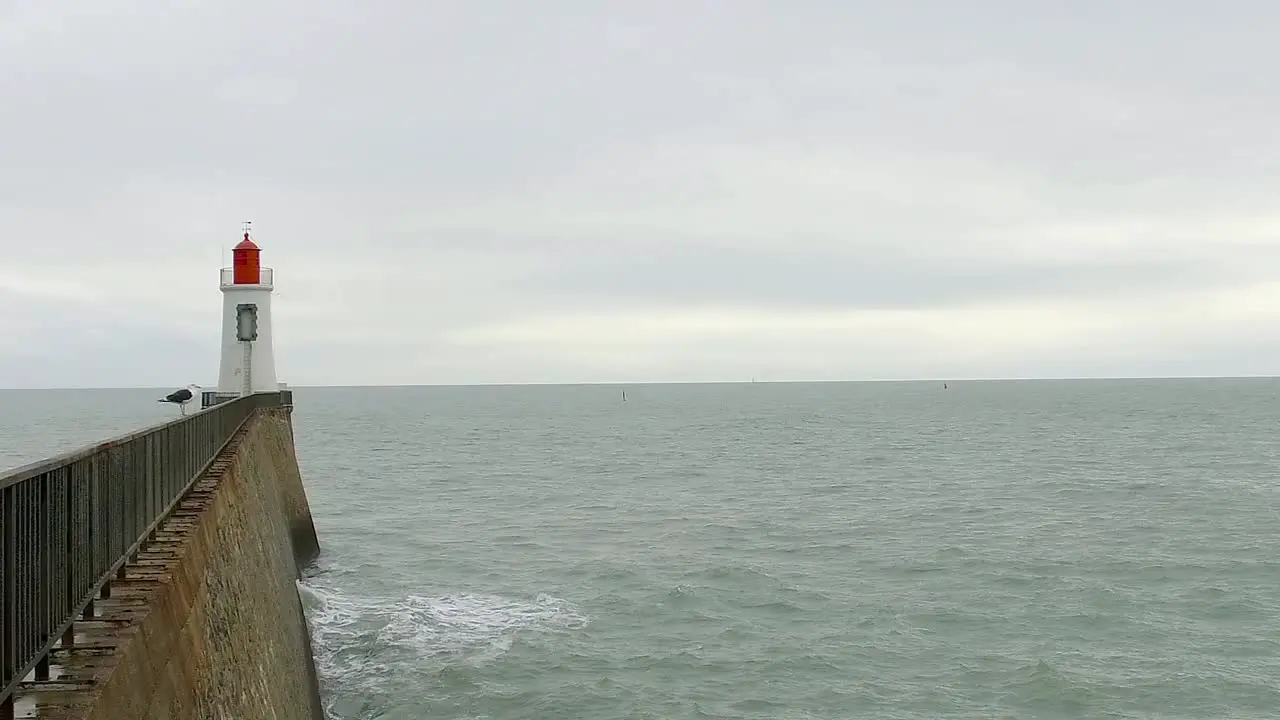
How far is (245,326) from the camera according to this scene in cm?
3272

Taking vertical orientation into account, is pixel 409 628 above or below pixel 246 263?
below

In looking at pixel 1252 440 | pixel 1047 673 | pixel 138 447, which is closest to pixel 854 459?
pixel 1252 440

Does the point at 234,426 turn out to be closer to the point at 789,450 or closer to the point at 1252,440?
the point at 789,450

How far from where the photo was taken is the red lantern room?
3262 centimetres

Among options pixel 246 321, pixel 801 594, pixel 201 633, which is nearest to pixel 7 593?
pixel 201 633

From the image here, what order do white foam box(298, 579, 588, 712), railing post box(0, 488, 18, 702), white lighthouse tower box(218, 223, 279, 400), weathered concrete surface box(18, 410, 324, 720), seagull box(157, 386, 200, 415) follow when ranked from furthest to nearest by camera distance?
1. white lighthouse tower box(218, 223, 279, 400)
2. seagull box(157, 386, 200, 415)
3. white foam box(298, 579, 588, 712)
4. weathered concrete surface box(18, 410, 324, 720)
5. railing post box(0, 488, 18, 702)

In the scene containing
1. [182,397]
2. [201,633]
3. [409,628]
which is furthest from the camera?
[182,397]

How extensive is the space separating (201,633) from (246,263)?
2675cm

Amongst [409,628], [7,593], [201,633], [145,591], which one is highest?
[7,593]

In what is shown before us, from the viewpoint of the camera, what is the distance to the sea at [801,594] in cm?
1788

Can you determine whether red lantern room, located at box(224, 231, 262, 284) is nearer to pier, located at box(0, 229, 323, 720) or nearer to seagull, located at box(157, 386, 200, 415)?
seagull, located at box(157, 386, 200, 415)

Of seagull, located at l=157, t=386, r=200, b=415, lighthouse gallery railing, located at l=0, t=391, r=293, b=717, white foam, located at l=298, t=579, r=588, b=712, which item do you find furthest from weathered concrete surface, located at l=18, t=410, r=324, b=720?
seagull, located at l=157, t=386, r=200, b=415

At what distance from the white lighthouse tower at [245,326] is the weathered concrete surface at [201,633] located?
1492 cm

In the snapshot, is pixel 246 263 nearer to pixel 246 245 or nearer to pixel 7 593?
pixel 246 245
